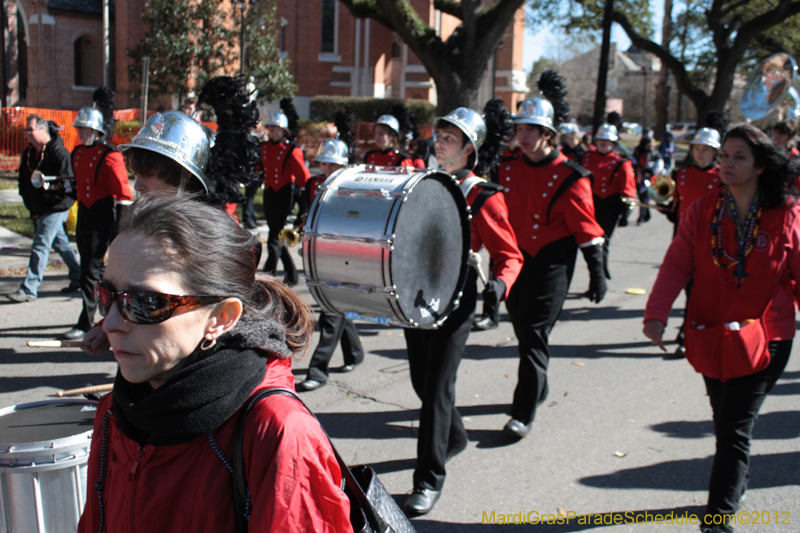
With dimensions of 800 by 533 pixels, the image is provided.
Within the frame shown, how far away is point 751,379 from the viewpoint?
334 cm

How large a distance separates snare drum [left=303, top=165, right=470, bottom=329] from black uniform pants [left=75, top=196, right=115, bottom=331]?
393cm

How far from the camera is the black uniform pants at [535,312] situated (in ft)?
15.5

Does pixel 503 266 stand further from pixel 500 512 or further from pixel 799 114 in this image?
pixel 799 114

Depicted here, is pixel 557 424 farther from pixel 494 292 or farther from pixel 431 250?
pixel 431 250

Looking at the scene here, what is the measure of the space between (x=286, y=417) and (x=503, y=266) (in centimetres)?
267

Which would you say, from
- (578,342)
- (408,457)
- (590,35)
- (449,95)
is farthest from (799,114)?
(590,35)

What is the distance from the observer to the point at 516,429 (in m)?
4.68

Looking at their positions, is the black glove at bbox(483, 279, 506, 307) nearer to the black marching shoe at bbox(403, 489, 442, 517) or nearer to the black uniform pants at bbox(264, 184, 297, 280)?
the black marching shoe at bbox(403, 489, 442, 517)

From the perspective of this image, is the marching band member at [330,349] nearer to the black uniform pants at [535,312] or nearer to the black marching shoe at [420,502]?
the black uniform pants at [535,312]

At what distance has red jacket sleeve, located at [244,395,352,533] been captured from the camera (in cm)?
142

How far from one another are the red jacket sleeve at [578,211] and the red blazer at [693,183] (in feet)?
9.89

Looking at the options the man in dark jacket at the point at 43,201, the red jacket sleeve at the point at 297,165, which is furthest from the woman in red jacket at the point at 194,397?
the red jacket sleeve at the point at 297,165

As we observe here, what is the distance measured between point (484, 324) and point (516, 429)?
109 inches

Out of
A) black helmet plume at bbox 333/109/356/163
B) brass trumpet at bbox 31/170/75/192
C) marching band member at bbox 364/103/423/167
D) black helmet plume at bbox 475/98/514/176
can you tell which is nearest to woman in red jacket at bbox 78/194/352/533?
black helmet plume at bbox 475/98/514/176
